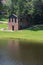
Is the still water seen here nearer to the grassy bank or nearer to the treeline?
the grassy bank

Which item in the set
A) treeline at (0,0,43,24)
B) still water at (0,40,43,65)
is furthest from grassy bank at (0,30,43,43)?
still water at (0,40,43,65)

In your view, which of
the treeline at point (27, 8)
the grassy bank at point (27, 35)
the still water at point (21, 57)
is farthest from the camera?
the treeline at point (27, 8)

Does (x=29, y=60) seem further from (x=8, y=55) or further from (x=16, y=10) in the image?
(x=16, y=10)

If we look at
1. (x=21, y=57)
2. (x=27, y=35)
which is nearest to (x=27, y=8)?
(x=27, y=35)

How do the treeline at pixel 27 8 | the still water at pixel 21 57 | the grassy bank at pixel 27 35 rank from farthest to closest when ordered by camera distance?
the treeline at pixel 27 8 → the grassy bank at pixel 27 35 → the still water at pixel 21 57

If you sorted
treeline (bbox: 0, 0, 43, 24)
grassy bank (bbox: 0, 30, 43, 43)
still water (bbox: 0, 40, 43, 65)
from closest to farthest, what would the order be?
still water (bbox: 0, 40, 43, 65) → grassy bank (bbox: 0, 30, 43, 43) → treeline (bbox: 0, 0, 43, 24)

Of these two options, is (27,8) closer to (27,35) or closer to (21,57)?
(27,35)

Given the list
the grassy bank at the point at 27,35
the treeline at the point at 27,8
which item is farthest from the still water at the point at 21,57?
the treeline at the point at 27,8

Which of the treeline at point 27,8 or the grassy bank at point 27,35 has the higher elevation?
the treeline at point 27,8

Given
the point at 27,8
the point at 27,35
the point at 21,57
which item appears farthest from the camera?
the point at 27,8

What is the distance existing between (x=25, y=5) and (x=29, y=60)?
42.0m

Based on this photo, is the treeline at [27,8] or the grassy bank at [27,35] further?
the treeline at [27,8]

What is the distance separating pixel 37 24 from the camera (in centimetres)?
8025

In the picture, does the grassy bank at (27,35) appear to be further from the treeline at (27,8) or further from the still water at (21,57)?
the still water at (21,57)
